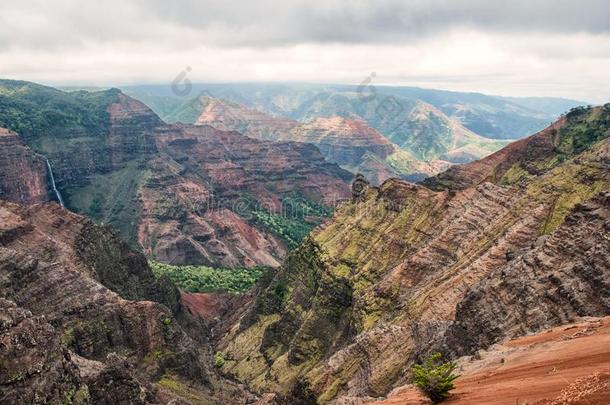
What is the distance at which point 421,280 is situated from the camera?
101938 mm

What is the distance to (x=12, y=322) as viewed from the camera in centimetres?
5581

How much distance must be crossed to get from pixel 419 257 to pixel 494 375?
2725 inches

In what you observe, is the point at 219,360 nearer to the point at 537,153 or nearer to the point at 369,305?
the point at 369,305

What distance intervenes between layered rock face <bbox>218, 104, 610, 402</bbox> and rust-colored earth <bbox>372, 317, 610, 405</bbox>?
37.2 ft

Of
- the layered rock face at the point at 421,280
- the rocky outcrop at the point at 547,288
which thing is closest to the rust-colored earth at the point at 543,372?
the rocky outcrop at the point at 547,288

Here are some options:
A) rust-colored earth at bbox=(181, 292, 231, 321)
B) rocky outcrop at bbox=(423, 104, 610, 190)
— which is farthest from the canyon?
rust-colored earth at bbox=(181, 292, 231, 321)

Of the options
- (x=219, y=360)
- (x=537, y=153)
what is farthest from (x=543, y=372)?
(x=537, y=153)

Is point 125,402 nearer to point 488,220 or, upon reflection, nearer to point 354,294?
point 354,294

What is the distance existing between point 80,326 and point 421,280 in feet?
190

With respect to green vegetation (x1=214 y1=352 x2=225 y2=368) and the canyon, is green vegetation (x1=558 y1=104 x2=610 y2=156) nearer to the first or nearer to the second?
the canyon

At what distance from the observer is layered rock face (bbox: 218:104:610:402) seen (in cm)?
6044

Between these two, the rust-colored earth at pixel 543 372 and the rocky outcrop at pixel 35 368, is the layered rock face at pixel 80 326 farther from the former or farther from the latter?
the rust-colored earth at pixel 543 372

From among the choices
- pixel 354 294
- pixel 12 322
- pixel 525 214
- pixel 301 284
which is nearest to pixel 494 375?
pixel 12 322

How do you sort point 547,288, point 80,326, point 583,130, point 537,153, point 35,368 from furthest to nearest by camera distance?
1. point 583,130
2. point 537,153
3. point 80,326
4. point 547,288
5. point 35,368
